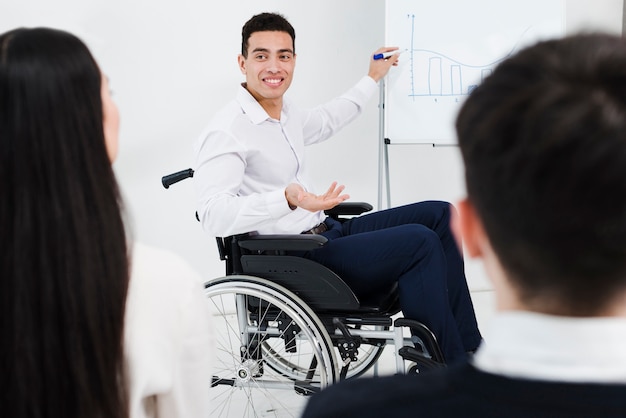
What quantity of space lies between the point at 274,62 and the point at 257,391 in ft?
3.62

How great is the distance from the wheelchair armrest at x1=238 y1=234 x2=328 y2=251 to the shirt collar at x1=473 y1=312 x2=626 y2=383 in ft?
4.40

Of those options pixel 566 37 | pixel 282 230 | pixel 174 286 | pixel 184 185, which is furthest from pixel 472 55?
pixel 566 37

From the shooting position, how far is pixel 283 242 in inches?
77.1

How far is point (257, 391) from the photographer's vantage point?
8.27ft

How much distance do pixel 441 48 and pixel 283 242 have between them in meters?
1.31

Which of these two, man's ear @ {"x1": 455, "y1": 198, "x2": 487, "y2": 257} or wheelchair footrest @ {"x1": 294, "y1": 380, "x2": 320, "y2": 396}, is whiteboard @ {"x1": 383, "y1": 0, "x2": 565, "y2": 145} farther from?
man's ear @ {"x1": 455, "y1": 198, "x2": 487, "y2": 257}

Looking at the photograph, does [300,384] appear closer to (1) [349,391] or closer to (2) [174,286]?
(2) [174,286]

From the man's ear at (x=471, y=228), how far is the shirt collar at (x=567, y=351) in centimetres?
9

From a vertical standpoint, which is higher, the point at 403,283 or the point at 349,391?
the point at 349,391

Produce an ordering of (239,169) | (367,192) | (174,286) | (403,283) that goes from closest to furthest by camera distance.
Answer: (174,286)
(403,283)
(239,169)
(367,192)

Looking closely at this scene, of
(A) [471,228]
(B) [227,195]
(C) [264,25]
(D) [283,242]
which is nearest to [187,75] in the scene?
(C) [264,25]

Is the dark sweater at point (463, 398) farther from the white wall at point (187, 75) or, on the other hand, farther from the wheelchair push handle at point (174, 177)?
the white wall at point (187, 75)

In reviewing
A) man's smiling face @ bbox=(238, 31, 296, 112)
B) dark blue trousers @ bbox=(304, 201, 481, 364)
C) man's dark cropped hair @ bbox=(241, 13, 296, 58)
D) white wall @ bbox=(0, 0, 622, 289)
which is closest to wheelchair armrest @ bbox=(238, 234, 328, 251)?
dark blue trousers @ bbox=(304, 201, 481, 364)

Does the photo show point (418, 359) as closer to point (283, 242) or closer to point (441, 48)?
point (283, 242)
